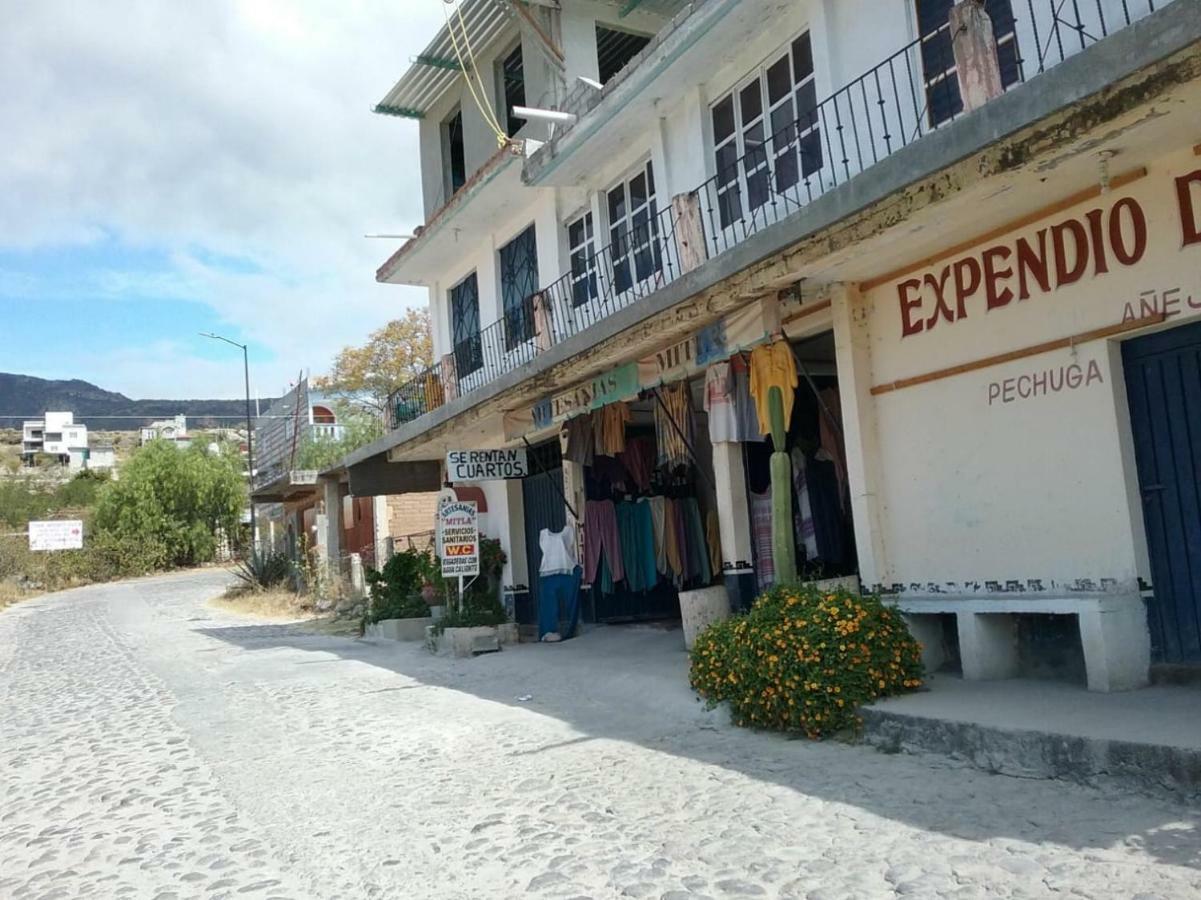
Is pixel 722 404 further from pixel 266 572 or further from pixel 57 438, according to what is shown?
pixel 57 438

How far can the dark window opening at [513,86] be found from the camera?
14977 millimetres

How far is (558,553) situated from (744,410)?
424cm

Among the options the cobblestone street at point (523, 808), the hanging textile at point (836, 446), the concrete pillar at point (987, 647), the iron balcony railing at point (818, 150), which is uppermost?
the iron balcony railing at point (818, 150)

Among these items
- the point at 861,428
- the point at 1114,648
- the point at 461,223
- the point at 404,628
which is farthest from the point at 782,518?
the point at 461,223

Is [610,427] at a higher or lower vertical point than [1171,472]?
higher

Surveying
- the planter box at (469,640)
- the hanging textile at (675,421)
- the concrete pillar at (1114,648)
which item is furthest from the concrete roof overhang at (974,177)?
the planter box at (469,640)

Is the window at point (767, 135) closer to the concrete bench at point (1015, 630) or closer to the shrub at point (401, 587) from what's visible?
the concrete bench at point (1015, 630)

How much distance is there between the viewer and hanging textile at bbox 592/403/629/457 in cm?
1177

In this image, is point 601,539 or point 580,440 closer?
point 580,440

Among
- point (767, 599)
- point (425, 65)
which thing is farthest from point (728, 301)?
point (425, 65)

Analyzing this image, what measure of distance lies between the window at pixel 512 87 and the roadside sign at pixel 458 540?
5852 mm

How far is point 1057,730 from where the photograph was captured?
5.19m

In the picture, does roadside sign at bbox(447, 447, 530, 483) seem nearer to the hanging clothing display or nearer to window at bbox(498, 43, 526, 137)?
the hanging clothing display

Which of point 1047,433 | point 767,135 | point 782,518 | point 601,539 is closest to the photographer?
point 1047,433
